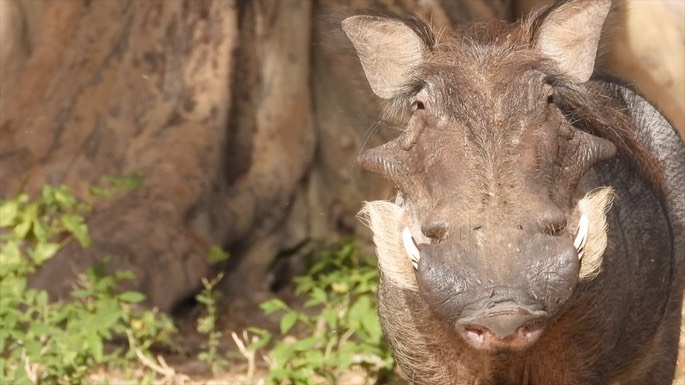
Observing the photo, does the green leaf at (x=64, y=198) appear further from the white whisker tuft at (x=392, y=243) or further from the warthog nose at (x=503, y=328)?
the warthog nose at (x=503, y=328)

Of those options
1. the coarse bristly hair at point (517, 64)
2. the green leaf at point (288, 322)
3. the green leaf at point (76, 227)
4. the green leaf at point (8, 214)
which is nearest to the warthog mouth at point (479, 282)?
the coarse bristly hair at point (517, 64)

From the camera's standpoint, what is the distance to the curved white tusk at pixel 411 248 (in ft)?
11.0

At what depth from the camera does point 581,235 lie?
329 centimetres

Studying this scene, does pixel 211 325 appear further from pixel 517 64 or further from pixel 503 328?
pixel 503 328

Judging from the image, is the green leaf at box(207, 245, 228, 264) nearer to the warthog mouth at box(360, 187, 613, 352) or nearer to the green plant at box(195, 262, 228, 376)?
the green plant at box(195, 262, 228, 376)

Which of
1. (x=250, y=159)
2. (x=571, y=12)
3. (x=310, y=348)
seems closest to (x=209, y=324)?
(x=310, y=348)

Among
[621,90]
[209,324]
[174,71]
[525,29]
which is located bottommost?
[209,324]

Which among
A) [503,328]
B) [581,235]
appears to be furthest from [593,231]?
[503,328]

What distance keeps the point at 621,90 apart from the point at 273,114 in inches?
96.8

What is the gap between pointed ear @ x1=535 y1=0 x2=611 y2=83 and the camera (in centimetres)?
364

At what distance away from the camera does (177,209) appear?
6117 mm

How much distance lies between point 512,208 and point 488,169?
13 cm

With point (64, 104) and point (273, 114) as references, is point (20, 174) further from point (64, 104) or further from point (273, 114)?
point (273, 114)

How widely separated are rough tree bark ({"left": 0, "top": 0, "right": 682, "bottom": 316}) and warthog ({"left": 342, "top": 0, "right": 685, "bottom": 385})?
2.28 metres
